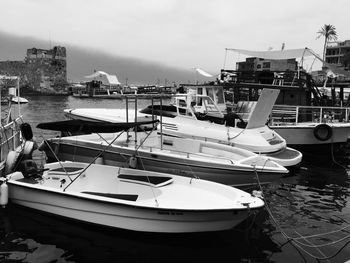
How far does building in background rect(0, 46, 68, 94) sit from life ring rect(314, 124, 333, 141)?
362ft

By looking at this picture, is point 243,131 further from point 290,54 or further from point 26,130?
point 290,54

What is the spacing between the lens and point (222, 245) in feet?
25.4

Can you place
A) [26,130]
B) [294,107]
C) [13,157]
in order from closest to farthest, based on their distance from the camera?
[13,157] < [26,130] < [294,107]

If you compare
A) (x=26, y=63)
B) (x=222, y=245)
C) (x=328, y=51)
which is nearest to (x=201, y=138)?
(x=222, y=245)

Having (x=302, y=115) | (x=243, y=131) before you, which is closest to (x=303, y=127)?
(x=302, y=115)

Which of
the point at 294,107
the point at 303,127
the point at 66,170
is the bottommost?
the point at 66,170

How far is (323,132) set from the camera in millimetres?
17984

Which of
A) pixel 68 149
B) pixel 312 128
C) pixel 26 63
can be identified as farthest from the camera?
pixel 26 63

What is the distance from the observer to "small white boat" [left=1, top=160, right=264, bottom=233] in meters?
7.51

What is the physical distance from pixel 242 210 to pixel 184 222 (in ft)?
3.86

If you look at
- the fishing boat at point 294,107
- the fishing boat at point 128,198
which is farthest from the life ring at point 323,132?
the fishing boat at point 128,198

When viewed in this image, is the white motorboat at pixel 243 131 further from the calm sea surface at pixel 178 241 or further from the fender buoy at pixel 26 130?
the calm sea surface at pixel 178 241

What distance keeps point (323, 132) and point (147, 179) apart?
11.7m

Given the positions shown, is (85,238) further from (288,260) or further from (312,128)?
(312,128)
